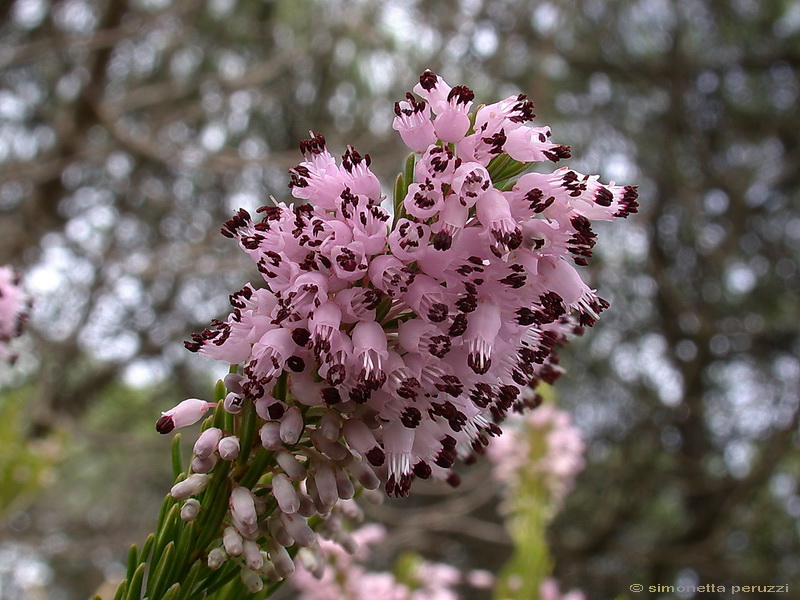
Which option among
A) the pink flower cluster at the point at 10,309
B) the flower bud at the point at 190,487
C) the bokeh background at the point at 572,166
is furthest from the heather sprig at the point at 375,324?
the bokeh background at the point at 572,166

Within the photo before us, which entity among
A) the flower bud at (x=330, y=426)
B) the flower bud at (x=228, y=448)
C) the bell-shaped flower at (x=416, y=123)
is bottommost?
the flower bud at (x=228, y=448)

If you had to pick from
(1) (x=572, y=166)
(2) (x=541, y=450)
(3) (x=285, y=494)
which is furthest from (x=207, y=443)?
(1) (x=572, y=166)

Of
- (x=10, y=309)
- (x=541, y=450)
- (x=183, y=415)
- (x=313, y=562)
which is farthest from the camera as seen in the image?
(x=541, y=450)

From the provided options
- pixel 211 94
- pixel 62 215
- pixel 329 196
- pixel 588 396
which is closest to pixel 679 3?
Answer: pixel 588 396

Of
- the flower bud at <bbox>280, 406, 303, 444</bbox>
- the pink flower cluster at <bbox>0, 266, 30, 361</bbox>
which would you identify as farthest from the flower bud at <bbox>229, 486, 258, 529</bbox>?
the pink flower cluster at <bbox>0, 266, 30, 361</bbox>

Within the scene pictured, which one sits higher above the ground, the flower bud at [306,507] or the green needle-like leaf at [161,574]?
the flower bud at [306,507]

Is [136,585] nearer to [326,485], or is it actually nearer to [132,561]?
[132,561]

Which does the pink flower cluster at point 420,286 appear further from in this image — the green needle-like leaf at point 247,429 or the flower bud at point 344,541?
the flower bud at point 344,541
